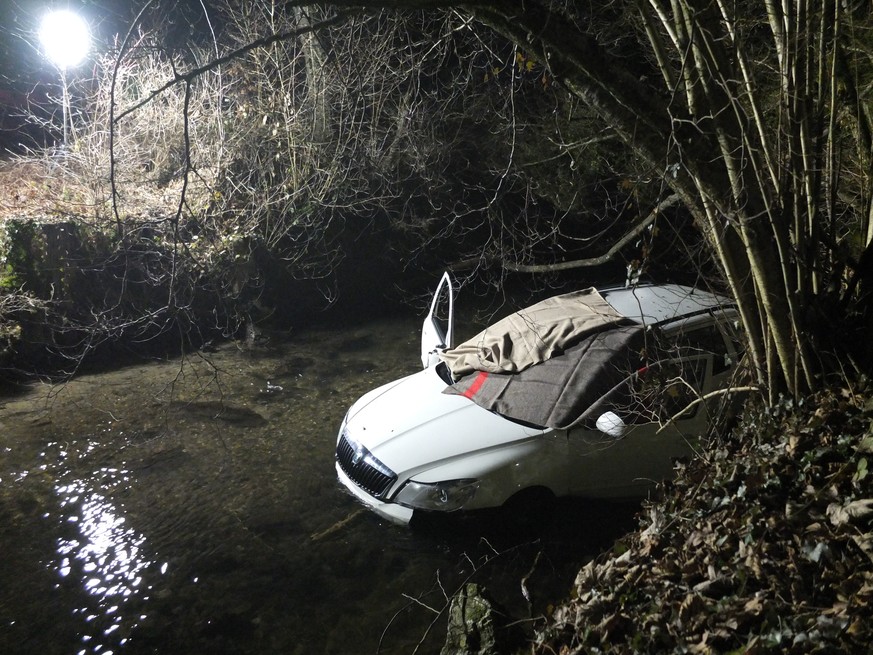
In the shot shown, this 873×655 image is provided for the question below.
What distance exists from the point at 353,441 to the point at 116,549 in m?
2.32

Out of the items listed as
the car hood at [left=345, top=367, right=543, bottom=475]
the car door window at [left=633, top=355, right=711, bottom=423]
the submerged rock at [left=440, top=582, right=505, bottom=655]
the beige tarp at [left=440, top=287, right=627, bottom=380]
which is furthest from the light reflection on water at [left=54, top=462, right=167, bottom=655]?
the car door window at [left=633, top=355, right=711, bottom=423]

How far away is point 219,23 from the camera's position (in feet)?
52.4

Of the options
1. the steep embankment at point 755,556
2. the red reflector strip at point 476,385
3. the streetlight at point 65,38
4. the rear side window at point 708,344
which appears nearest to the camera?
the steep embankment at point 755,556

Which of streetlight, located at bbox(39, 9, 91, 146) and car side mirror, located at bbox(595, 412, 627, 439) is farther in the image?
streetlight, located at bbox(39, 9, 91, 146)

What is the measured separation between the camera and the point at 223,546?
19.2 feet

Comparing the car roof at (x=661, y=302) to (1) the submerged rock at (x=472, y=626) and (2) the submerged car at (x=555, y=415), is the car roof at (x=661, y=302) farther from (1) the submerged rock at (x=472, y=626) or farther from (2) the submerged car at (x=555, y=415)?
(1) the submerged rock at (x=472, y=626)

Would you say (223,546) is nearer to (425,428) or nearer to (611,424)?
(425,428)

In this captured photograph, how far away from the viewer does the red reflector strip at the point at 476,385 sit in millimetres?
5895

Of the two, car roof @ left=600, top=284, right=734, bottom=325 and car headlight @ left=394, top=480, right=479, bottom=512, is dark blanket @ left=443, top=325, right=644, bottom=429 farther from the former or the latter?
car headlight @ left=394, top=480, right=479, bottom=512

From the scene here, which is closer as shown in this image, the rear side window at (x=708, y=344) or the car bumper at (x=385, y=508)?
the car bumper at (x=385, y=508)

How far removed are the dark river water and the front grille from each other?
0.53 metres

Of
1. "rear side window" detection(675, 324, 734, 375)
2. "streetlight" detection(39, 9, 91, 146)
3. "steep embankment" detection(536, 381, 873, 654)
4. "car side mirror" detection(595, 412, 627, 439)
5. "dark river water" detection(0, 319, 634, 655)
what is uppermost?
"streetlight" detection(39, 9, 91, 146)

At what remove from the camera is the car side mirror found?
15.8 ft

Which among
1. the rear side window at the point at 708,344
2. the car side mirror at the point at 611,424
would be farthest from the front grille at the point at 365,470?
the rear side window at the point at 708,344
